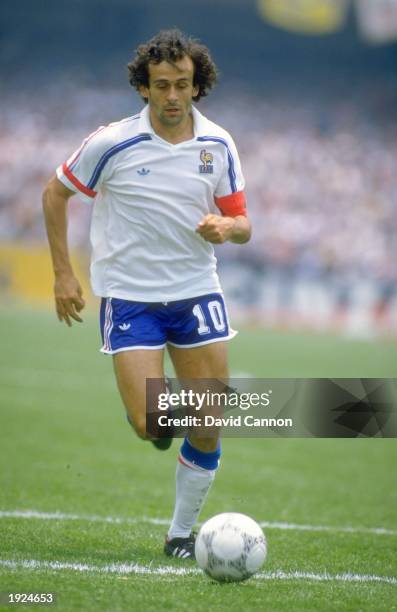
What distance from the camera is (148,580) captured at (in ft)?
16.4

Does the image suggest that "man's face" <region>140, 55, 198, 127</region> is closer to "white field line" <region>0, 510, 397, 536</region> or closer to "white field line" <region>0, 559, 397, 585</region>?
"white field line" <region>0, 559, 397, 585</region>

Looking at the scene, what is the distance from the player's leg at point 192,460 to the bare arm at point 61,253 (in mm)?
592

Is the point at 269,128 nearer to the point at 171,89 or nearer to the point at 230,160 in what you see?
the point at 230,160

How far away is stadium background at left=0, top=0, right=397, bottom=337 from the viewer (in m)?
26.4

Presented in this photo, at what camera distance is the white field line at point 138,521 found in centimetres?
675

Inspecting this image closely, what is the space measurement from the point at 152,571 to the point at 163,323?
1309mm

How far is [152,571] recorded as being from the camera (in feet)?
17.4

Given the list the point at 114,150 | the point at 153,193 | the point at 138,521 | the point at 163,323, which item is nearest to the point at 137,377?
the point at 163,323

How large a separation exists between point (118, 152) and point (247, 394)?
161 centimetres

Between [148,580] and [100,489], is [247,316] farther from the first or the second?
[148,580]

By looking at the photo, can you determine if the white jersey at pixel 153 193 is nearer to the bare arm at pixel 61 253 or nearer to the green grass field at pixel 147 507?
the bare arm at pixel 61 253

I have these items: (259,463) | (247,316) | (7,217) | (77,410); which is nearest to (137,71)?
(259,463)

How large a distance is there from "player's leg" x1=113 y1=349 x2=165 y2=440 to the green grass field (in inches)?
28.7

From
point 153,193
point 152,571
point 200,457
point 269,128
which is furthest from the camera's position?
point 269,128
